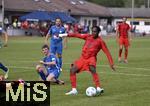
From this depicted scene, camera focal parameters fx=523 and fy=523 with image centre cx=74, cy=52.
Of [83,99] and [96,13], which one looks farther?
[96,13]

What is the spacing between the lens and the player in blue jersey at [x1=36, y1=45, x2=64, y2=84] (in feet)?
49.9

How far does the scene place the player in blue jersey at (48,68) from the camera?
15195 mm

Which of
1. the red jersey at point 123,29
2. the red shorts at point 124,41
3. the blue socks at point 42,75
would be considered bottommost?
the blue socks at point 42,75

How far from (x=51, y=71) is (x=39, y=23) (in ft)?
184

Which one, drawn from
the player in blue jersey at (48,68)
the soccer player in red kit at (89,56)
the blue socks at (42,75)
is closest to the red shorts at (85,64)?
the soccer player in red kit at (89,56)

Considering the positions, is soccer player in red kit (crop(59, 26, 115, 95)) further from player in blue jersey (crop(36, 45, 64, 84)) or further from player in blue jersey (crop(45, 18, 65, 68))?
player in blue jersey (crop(45, 18, 65, 68))

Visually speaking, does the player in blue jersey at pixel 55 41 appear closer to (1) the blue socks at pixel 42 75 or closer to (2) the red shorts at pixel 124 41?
(1) the blue socks at pixel 42 75

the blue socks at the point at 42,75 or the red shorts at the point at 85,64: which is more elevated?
the red shorts at the point at 85,64

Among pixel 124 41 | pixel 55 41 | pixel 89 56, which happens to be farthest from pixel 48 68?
pixel 124 41

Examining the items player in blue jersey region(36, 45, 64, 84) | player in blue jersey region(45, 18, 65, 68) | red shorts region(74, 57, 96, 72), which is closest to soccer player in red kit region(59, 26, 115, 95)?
red shorts region(74, 57, 96, 72)

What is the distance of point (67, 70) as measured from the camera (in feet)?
66.9

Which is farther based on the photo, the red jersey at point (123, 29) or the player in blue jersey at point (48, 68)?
the red jersey at point (123, 29)

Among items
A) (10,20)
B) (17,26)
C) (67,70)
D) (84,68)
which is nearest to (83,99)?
(84,68)

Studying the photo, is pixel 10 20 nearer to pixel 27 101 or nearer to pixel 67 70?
pixel 67 70
